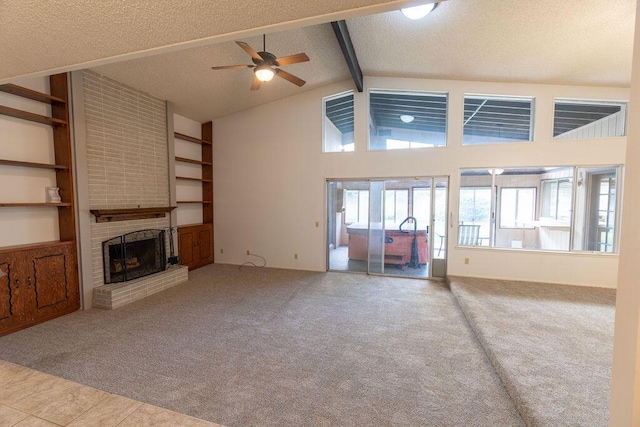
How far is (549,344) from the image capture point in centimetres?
267

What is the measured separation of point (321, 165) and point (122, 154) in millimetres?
3355

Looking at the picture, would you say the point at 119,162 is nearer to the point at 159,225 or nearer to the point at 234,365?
the point at 159,225

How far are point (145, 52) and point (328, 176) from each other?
13.4 ft

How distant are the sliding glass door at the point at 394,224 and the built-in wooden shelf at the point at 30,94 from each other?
4229 millimetres

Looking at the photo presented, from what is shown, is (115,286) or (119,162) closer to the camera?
(115,286)

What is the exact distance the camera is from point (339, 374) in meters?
2.41

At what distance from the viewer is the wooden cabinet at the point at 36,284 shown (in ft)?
9.93

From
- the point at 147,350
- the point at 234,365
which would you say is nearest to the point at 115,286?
the point at 147,350

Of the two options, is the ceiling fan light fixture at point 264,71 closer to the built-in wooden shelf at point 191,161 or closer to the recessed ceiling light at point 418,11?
the recessed ceiling light at point 418,11

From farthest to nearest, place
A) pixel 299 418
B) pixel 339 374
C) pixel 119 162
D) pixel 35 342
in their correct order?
pixel 119 162
pixel 35 342
pixel 339 374
pixel 299 418

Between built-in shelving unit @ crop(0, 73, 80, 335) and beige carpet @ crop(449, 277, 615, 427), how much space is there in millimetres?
4926

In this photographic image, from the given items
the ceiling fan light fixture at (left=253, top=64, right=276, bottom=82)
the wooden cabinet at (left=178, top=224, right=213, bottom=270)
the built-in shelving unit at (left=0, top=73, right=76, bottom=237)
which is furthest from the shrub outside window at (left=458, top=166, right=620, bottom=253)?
the built-in shelving unit at (left=0, top=73, right=76, bottom=237)

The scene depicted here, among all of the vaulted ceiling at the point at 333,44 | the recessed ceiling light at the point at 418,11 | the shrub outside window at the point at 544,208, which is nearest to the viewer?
the vaulted ceiling at the point at 333,44

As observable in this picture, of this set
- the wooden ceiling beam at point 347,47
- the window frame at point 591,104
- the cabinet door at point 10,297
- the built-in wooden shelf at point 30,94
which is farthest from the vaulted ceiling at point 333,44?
the cabinet door at point 10,297
